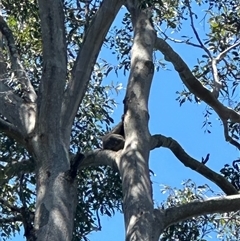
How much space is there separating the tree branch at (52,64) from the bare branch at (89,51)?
254mm

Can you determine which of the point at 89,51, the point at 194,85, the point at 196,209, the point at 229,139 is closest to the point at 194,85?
the point at 194,85

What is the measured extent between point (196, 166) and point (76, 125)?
83.2 inches

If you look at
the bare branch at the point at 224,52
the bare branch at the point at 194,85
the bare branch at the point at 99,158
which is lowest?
the bare branch at the point at 99,158

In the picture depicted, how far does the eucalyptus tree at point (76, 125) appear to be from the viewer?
6.06 metres

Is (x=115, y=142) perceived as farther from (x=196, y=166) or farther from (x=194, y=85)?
(x=194, y=85)

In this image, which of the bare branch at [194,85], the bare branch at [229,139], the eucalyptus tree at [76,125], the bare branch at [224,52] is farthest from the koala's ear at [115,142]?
the bare branch at [224,52]

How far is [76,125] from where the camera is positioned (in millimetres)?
9586

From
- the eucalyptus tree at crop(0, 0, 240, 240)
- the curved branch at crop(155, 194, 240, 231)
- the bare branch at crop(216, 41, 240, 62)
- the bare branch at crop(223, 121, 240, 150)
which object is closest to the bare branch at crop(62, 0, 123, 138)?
the eucalyptus tree at crop(0, 0, 240, 240)

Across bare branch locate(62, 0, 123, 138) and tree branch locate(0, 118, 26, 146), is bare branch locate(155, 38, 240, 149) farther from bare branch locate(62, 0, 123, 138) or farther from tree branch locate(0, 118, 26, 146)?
tree branch locate(0, 118, 26, 146)

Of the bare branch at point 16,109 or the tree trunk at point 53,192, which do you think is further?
the bare branch at point 16,109

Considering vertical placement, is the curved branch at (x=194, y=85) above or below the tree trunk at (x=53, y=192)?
above

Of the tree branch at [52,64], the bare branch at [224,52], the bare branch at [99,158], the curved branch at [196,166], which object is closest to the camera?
the tree branch at [52,64]

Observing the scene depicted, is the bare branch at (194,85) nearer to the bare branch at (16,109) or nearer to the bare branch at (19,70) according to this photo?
the bare branch at (19,70)

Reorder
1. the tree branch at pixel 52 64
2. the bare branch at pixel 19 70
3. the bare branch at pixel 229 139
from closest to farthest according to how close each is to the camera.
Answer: the tree branch at pixel 52 64 → the bare branch at pixel 19 70 → the bare branch at pixel 229 139
